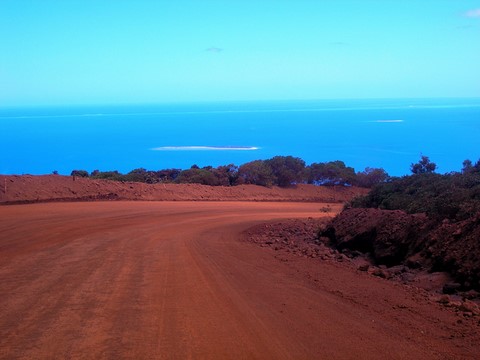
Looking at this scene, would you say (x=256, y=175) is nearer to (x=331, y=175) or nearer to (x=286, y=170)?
(x=286, y=170)

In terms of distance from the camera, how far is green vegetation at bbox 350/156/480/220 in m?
10.8

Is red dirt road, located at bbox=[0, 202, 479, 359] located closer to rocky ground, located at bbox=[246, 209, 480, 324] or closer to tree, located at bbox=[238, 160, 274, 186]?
rocky ground, located at bbox=[246, 209, 480, 324]

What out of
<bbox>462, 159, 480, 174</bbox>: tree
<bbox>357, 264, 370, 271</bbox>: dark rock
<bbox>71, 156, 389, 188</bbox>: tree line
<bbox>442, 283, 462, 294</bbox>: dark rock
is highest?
<bbox>462, 159, 480, 174</bbox>: tree

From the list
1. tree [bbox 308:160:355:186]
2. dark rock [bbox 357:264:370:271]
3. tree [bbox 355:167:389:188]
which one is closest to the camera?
dark rock [bbox 357:264:370:271]

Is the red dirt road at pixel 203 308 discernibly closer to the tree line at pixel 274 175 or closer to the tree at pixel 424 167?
the tree at pixel 424 167

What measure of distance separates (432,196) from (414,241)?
270 cm

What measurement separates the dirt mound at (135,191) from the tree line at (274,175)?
82 centimetres

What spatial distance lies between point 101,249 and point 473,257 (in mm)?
8444

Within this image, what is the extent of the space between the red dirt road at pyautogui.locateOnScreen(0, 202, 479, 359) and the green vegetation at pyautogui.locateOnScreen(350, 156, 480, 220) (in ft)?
9.02

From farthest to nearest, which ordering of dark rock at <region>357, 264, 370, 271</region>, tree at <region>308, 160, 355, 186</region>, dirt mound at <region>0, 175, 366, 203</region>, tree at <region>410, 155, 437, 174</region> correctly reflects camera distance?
tree at <region>308, 160, 355, 186</region> → tree at <region>410, 155, 437, 174</region> → dirt mound at <region>0, 175, 366, 203</region> → dark rock at <region>357, 264, 370, 271</region>

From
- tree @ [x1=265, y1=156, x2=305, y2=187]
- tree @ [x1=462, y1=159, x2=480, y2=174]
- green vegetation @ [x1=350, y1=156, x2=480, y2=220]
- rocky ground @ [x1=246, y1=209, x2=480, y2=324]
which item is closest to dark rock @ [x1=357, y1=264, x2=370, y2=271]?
rocky ground @ [x1=246, y1=209, x2=480, y2=324]

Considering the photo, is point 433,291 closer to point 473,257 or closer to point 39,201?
point 473,257

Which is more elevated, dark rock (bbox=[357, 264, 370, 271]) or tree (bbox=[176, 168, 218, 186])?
dark rock (bbox=[357, 264, 370, 271])

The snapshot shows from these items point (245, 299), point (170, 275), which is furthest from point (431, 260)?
point (170, 275)
